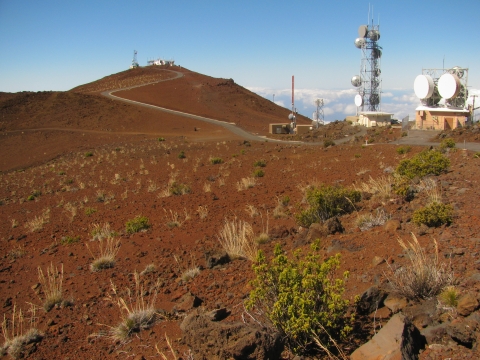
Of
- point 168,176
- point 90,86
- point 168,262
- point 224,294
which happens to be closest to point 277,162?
point 168,176

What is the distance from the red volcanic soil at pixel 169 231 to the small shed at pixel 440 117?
1042 centimetres

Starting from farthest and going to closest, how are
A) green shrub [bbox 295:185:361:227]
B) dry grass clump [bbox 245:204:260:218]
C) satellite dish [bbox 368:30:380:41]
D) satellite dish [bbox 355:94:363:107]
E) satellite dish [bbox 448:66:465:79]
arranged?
satellite dish [bbox 355:94:363:107] < satellite dish [bbox 368:30:380:41] < satellite dish [bbox 448:66:465:79] < dry grass clump [bbox 245:204:260:218] < green shrub [bbox 295:185:361:227]

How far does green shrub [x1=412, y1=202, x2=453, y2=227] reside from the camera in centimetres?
575

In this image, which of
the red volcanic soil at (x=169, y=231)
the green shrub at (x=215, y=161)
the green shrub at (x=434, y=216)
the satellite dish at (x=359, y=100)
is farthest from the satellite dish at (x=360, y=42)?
the green shrub at (x=434, y=216)

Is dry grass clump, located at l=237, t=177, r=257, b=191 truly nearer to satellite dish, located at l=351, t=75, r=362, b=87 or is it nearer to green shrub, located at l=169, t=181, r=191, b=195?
green shrub, located at l=169, t=181, r=191, b=195

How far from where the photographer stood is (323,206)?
7875mm

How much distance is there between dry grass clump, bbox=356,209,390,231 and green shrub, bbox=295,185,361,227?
2.28 ft

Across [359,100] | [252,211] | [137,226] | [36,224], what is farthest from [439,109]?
[36,224]

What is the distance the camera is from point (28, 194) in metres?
17.0

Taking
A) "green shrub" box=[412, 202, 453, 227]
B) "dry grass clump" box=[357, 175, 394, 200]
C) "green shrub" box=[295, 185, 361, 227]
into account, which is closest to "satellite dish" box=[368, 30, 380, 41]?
"dry grass clump" box=[357, 175, 394, 200]

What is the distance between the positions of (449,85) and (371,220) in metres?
23.1

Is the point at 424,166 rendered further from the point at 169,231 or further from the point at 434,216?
the point at 169,231

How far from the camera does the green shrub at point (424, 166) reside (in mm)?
9586

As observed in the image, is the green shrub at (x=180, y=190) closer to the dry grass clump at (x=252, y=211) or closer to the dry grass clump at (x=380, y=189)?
the dry grass clump at (x=252, y=211)
